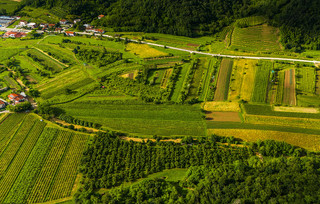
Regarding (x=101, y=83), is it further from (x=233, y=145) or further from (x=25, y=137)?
(x=233, y=145)

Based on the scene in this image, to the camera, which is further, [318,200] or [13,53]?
[13,53]

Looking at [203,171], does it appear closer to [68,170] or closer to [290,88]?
[68,170]

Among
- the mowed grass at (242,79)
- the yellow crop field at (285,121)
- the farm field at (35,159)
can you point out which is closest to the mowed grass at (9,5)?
the farm field at (35,159)

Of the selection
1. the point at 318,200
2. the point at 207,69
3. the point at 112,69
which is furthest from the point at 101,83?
the point at 318,200

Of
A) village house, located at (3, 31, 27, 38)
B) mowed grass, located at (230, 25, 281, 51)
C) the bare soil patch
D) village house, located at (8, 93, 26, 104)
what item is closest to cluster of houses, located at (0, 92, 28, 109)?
village house, located at (8, 93, 26, 104)

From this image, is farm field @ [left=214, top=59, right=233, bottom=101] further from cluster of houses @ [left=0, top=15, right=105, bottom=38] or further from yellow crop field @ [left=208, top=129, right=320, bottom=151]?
cluster of houses @ [left=0, top=15, right=105, bottom=38]
